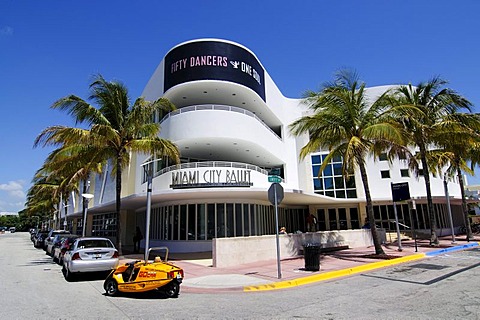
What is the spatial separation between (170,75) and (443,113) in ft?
61.5

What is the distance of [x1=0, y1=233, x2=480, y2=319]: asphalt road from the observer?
6.20 metres

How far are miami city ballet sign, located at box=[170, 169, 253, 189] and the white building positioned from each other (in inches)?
2.3

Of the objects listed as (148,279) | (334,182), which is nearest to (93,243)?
(148,279)

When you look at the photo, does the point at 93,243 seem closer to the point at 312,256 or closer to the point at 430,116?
the point at 312,256

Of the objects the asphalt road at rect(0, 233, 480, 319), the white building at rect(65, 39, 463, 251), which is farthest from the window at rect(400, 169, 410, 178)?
the asphalt road at rect(0, 233, 480, 319)

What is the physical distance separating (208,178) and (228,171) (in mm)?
1281

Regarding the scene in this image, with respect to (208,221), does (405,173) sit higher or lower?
higher

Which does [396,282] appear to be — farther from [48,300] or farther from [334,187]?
[334,187]

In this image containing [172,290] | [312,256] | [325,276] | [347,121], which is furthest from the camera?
[347,121]

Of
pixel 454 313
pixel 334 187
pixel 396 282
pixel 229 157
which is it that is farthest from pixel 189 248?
pixel 334 187

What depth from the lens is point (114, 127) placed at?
56.2 feet

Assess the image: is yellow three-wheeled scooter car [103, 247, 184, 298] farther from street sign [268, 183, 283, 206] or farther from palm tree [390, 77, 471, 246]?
palm tree [390, 77, 471, 246]

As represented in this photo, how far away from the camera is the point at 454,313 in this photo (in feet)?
19.3

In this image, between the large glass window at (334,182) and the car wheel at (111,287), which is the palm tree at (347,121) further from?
the large glass window at (334,182)
